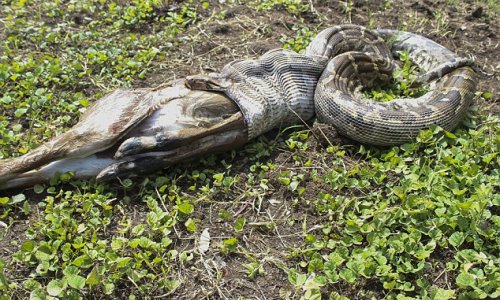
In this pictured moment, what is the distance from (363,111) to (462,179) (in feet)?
3.80

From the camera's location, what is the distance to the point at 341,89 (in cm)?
545

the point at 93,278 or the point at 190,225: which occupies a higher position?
the point at 93,278

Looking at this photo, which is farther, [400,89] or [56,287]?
[400,89]

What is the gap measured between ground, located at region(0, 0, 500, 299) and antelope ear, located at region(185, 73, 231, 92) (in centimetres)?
64

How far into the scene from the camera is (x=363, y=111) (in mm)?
5098

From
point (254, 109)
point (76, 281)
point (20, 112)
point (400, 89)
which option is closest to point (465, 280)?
point (254, 109)

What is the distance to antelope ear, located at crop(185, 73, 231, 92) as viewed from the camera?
4.89m

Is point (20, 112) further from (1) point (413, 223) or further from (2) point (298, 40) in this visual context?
(1) point (413, 223)

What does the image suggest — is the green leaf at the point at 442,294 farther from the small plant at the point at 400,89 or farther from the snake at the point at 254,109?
the small plant at the point at 400,89

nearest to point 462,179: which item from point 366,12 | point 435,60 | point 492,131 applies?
point 492,131

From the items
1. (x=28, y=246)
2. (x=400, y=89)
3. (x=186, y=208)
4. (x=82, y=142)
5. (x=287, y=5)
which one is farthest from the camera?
(x=287, y=5)

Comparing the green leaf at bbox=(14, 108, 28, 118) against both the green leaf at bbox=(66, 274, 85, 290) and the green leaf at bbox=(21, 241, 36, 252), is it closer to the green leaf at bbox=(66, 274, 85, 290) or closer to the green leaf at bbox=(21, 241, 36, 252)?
the green leaf at bbox=(21, 241, 36, 252)

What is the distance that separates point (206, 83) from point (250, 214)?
1374 millimetres

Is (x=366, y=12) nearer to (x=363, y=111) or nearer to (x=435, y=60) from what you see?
(x=435, y=60)
